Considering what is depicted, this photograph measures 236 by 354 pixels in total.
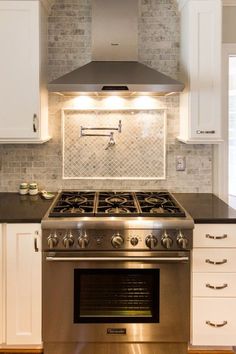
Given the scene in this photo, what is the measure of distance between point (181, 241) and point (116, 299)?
54cm

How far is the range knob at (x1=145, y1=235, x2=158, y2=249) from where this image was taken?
8.04ft

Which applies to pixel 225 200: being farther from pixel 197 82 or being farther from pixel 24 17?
pixel 24 17

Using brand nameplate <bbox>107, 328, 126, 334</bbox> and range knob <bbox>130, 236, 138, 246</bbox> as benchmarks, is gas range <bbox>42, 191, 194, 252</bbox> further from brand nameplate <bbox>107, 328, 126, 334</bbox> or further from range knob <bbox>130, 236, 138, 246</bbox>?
brand nameplate <bbox>107, 328, 126, 334</bbox>

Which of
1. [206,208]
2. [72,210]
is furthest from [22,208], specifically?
[206,208]

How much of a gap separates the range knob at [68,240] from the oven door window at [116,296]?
20cm

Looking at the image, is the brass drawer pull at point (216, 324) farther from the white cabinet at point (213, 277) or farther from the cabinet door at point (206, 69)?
the cabinet door at point (206, 69)

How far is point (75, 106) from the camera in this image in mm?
3240

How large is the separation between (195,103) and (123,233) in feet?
3.46

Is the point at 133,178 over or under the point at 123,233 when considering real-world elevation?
over

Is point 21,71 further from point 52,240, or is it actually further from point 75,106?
point 52,240

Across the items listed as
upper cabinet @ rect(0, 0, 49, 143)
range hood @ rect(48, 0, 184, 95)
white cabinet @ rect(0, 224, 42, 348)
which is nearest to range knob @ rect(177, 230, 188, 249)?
white cabinet @ rect(0, 224, 42, 348)

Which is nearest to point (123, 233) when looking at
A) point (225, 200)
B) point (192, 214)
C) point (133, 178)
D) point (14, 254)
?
point (192, 214)

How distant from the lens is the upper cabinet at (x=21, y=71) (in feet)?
9.18

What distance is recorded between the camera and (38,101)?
2844 mm
